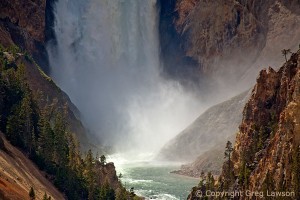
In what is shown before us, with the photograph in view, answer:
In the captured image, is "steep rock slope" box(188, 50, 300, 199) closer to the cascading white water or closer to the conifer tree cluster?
the conifer tree cluster

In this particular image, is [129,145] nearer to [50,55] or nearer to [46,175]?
[50,55]

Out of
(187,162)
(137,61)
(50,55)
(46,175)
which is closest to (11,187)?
(46,175)

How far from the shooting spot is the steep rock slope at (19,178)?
47.4 metres

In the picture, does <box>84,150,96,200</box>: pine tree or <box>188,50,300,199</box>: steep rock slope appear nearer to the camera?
<box>188,50,300,199</box>: steep rock slope

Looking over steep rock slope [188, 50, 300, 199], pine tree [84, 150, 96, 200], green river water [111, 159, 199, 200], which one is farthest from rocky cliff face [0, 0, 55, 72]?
steep rock slope [188, 50, 300, 199]

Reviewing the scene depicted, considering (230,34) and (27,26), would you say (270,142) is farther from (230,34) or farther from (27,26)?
(230,34)

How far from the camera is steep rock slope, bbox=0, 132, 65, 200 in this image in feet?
156

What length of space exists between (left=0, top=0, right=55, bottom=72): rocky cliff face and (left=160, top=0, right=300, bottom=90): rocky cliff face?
147 ft

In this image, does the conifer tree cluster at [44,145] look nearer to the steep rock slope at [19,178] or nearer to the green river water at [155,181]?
the steep rock slope at [19,178]

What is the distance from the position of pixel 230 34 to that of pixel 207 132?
42.6 meters

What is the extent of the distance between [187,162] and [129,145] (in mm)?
29438

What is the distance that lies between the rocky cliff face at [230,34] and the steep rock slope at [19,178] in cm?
8612

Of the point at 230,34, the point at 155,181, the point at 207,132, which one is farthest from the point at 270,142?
the point at 230,34

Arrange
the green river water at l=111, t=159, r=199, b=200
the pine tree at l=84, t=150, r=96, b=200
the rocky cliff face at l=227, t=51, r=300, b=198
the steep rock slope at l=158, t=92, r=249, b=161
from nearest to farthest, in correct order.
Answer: the rocky cliff face at l=227, t=51, r=300, b=198 < the pine tree at l=84, t=150, r=96, b=200 < the green river water at l=111, t=159, r=199, b=200 < the steep rock slope at l=158, t=92, r=249, b=161
